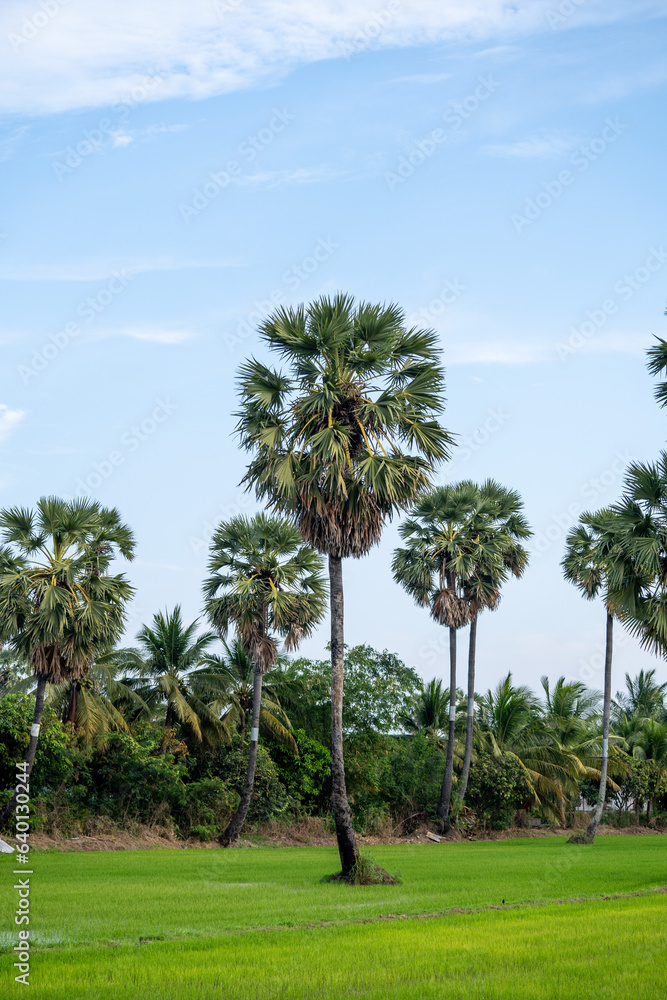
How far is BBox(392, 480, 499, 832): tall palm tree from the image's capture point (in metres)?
39.2

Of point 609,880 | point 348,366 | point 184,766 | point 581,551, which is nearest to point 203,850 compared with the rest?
point 184,766

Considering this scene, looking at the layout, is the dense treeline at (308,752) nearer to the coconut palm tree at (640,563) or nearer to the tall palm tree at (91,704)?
the tall palm tree at (91,704)

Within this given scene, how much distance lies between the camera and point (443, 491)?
40.0 m

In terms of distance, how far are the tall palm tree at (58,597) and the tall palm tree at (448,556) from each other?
55.7 ft

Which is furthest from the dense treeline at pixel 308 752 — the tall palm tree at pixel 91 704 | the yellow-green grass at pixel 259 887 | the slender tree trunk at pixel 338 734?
the slender tree trunk at pixel 338 734

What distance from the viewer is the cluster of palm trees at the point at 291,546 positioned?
65.3 feet

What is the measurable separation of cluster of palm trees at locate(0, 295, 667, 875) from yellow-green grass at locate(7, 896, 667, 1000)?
7579mm

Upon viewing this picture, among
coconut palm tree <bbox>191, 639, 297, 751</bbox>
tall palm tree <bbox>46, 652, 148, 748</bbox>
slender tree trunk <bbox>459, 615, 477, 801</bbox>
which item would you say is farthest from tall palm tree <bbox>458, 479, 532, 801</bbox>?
tall palm tree <bbox>46, 652, 148, 748</bbox>

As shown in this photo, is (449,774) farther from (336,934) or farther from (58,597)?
(336,934)

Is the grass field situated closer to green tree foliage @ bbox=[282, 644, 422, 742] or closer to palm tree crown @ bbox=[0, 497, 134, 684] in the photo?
palm tree crown @ bbox=[0, 497, 134, 684]

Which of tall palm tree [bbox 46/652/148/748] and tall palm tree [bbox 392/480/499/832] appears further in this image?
tall palm tree [bbox 392/480/499/832]

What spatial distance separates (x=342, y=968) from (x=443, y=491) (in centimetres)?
3173

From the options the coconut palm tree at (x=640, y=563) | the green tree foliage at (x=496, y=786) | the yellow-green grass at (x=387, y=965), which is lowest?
the green tree foliage at (x=496, y=786)

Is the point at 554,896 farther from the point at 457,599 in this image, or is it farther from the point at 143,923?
the point at 457,599
